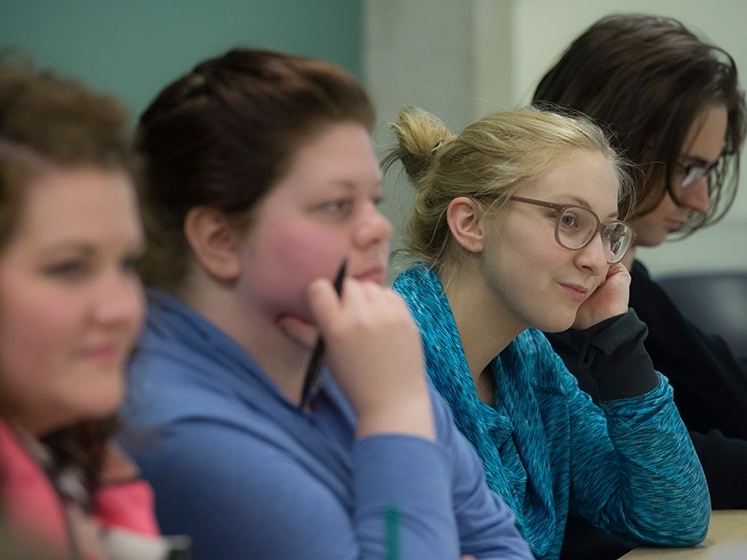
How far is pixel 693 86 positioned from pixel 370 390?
1.31m

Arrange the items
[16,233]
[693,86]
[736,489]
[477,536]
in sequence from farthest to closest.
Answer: [693,86] → [736,489] → [477,536] → [16,233]

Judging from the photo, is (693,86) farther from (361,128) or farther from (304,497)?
(304,497)

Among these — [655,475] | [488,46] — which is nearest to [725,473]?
[655,475]

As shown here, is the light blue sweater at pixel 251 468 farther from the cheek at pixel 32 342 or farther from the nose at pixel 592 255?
the nose at pixel 592 255

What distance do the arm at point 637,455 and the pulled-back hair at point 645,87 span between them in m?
0.45

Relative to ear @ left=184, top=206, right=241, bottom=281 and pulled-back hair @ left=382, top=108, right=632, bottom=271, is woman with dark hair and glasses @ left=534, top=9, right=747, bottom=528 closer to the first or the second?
pulled-back hair @ left=382, top=108, right=632, bottom=271

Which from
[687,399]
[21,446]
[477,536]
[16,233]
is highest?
[16,233]

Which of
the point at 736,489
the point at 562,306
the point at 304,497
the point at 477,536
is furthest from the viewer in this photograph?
the point at 736,489

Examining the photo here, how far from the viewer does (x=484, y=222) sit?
1618 mm

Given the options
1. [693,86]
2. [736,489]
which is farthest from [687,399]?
[693,86]

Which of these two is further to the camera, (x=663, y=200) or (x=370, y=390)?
(x=663, y=200)

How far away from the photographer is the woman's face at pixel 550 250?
157 centimetres

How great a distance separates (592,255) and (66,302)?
975 mm

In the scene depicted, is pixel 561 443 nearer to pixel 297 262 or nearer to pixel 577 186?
pixel 577 186
